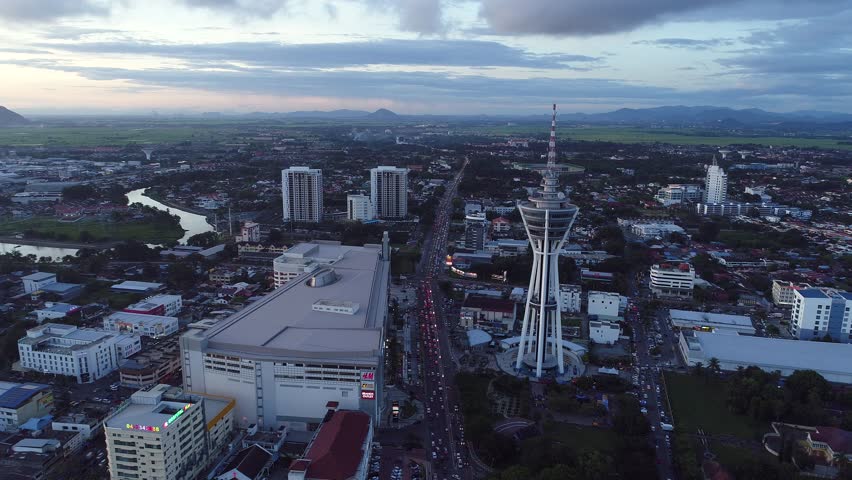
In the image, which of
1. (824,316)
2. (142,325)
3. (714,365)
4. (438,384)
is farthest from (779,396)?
(142,325)

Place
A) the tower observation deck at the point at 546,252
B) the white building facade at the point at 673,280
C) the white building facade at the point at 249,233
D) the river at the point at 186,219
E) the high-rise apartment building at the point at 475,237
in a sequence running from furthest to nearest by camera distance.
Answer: the river at the point at 186,219
the white building facade at the point at 249,233
the high-rise apartment building at the point at 475,237
the white building facade at the point at 673,280
the tower observation deck at the point at 546,252

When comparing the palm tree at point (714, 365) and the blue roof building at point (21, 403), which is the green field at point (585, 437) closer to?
the palm tree at point (714, 365)

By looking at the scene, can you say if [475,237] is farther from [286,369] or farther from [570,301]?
[286,369]

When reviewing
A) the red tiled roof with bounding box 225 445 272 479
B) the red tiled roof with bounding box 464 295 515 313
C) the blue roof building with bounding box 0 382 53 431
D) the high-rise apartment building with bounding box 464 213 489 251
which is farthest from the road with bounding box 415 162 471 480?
the blue roof building with bounding box 0 382 53 431

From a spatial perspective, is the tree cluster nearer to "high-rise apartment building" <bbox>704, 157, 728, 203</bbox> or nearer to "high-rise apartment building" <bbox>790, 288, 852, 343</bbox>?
"high-rise apartment building" <bbox>790, 288, 852, 343</bbox>

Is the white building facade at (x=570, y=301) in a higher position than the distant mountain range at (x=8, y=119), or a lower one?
lower

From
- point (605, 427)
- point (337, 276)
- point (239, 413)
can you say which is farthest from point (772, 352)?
point (239, 413)

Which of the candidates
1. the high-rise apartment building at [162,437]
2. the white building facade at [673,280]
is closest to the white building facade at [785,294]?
the white building facade at [673,280]
